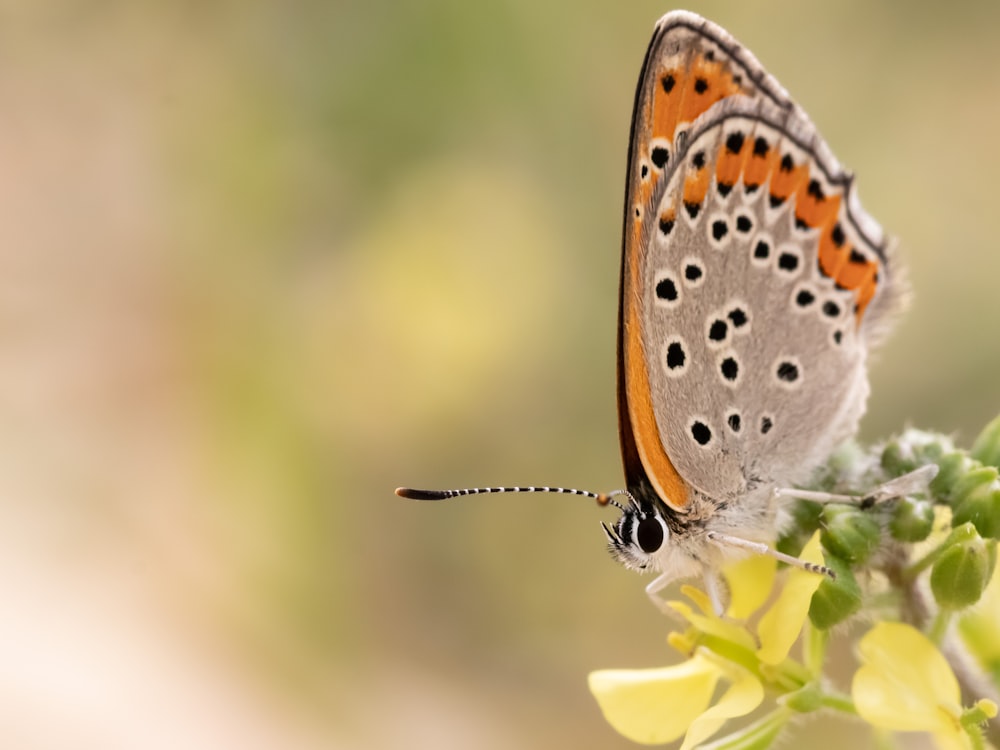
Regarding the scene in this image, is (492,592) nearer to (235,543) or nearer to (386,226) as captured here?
(235,543)

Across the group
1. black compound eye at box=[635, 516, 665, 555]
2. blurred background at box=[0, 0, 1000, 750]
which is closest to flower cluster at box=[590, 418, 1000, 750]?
black compound eye at box=[635, 516, 665, 555]

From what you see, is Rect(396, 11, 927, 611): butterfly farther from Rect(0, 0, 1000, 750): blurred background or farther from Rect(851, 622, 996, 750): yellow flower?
Rect(0, 0, 1000, 750): blurred background

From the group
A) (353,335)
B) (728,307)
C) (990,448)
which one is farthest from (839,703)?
(353,335)

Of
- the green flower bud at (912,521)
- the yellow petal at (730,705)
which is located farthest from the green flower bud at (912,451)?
the yellow petal at (730,705)

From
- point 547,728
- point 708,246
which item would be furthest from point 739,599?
point 547,728

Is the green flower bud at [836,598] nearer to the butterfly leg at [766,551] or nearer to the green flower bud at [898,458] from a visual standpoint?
the butterfly leg at [766,551]

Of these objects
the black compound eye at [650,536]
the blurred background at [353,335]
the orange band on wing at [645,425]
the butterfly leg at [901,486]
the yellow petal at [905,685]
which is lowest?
the yellow petal at [905,685]

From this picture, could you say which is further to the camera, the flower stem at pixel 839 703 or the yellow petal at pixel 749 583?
the yellow petal at pixel 749 583
